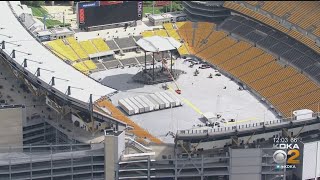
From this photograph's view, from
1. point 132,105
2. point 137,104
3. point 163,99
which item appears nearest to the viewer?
point 132,105

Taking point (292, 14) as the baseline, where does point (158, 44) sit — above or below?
below

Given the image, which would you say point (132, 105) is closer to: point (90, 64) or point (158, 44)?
point (158, 44)

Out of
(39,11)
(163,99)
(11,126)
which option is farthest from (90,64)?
(39,11)

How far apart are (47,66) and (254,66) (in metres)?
39.3

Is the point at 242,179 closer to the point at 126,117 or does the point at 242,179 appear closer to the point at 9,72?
the point at 126,117

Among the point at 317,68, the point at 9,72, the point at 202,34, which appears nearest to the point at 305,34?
the point at 317,68

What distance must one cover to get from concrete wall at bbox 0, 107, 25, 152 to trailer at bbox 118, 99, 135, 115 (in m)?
20.7

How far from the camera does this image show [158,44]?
135375 mm

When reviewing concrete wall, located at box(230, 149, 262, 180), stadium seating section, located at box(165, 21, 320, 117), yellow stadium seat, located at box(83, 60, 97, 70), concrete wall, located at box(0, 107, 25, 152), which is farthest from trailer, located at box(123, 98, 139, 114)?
concrete wall, located at box(230, 149, 262, 180)

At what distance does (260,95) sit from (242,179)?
99.0 ft

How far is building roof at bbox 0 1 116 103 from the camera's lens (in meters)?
109

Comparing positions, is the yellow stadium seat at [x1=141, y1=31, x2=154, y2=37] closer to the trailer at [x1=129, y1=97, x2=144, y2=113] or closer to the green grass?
the trailer at [x1=129, y1=97, x2=144, y2=113]

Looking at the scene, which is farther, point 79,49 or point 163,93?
point 79,49

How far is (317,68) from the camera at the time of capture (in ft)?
425
